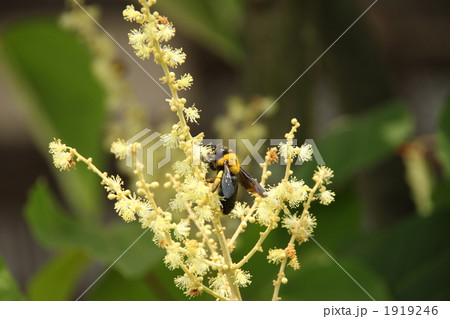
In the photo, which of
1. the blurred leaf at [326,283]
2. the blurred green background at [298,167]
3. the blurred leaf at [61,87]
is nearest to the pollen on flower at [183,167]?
the blurred green background at [298,167]

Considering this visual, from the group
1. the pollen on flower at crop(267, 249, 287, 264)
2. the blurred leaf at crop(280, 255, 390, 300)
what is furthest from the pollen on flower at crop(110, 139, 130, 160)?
the blurred leaf at crop(280, 255, 390, 300)

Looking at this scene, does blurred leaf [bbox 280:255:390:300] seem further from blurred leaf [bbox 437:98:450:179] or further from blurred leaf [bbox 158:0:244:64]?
blurred leaf [bbox 158:0:244:64]

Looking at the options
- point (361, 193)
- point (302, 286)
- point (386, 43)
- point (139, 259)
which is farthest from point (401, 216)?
point (386, 43)

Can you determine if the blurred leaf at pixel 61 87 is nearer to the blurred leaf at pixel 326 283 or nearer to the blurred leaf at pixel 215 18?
the blurred leaf at pixel 215 18

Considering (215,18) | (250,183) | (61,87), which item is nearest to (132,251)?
(250,183)
